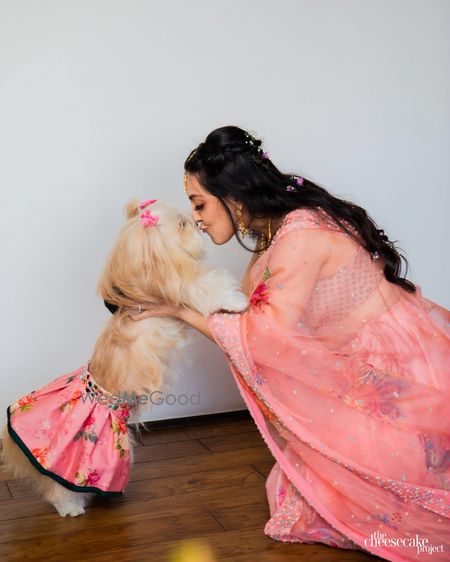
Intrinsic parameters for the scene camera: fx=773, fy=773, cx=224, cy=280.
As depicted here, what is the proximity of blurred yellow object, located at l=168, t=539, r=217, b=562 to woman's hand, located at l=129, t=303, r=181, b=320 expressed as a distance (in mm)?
592

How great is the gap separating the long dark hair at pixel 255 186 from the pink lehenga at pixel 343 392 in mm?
50

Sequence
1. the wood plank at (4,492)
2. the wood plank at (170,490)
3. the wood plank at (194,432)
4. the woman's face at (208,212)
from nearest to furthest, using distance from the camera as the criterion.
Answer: the woman's face at (208,212), the wood plank at (170,490), the wood plank at (4,492), the wood plank at (194,432)

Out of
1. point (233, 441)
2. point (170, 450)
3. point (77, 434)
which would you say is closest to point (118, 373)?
point (77, 434)

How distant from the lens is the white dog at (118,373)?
2.06 meters

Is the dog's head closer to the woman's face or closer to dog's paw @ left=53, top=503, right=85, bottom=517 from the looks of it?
the woman's face

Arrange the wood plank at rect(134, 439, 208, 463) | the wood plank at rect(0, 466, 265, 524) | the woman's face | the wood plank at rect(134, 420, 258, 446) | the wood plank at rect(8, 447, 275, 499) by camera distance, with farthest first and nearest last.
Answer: the wood plank at rect(134, 420, 258, 446)
the wood plank at rect(134, 439, 208, 463)
the wood plank at rect(8, 447, 275, 499)
the wood plank at rect(0, 466, 265, 524)
the woman's face

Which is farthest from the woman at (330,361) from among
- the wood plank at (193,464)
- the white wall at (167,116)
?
the white wall at (167,116)

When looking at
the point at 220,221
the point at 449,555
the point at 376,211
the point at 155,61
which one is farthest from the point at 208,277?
the point at 376,211

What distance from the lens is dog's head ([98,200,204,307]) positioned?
2.05 m

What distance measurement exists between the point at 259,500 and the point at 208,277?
69 cm

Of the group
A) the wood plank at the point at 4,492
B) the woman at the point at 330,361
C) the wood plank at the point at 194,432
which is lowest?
the wood plank at the point at 194,432

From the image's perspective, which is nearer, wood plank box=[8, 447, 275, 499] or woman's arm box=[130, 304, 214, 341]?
woman's arm box=[130, 304, 214, 341]

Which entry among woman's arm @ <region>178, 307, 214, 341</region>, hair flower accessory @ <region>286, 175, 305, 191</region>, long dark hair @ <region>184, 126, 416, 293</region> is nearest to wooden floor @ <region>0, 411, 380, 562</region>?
woman's arm @ <region>178, 307, 214, 341</region>

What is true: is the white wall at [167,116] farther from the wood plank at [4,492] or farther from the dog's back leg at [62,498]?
the dog's back leg at [62,498]
